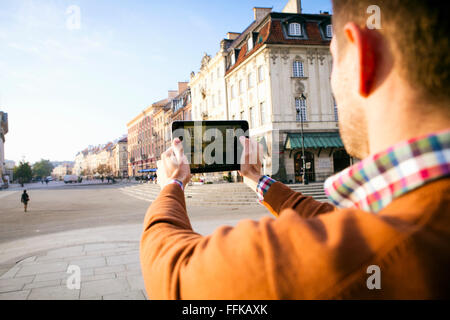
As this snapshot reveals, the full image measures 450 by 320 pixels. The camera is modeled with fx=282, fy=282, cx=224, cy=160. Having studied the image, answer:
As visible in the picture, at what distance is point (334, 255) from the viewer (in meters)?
0.64

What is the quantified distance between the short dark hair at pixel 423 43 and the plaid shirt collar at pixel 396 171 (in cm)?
14

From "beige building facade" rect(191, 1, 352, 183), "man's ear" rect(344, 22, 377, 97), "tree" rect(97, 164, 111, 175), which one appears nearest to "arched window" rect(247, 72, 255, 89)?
"beige building facade" rect(191, 1, 352, 183)

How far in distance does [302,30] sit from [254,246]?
28773mm

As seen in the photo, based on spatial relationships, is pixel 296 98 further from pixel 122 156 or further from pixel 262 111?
pixel 122 156

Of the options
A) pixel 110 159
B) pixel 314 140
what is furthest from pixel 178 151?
pixel 110 159

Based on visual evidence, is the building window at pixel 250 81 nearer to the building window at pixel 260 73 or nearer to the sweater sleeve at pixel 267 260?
the building window at pixel 260 73

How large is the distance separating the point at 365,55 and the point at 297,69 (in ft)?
88.3

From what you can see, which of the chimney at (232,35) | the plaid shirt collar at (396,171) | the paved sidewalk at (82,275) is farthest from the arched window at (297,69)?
the plaid shirt collar at (396,171)

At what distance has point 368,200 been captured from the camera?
2.61 ft

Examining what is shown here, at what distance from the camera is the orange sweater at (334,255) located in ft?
→ 1.99

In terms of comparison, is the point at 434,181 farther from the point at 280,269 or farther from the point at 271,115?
the point at 271,115

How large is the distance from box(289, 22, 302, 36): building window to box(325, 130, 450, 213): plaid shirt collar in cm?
2789

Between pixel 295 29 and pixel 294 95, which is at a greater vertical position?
pixel 295 29
